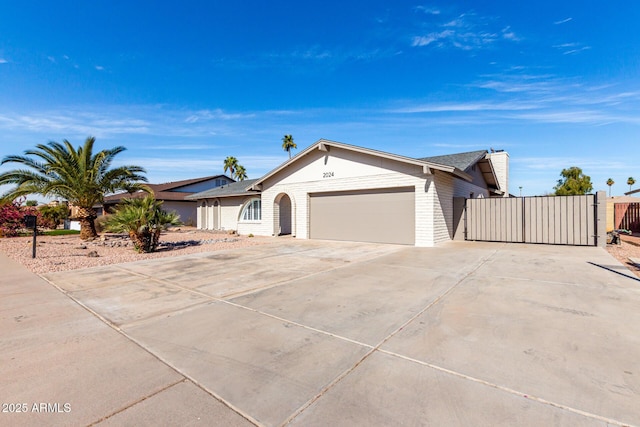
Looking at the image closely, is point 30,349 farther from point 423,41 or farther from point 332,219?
point 423,41

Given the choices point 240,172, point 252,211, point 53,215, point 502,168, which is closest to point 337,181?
point 252,211

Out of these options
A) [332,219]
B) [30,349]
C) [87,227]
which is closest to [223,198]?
[87,227]

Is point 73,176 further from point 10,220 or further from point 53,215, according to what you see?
point 53,215

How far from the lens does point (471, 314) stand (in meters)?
4.48

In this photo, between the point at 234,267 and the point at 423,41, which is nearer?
the point at 234,267

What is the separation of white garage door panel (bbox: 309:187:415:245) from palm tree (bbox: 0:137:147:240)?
10392mm

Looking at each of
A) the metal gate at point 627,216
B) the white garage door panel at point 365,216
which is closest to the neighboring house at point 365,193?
the white garage door panel at point 365,216

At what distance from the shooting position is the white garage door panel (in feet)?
44.2

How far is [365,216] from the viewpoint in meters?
14.7

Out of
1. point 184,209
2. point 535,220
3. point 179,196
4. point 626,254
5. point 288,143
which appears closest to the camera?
point 626,254

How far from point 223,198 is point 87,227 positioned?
9.84m

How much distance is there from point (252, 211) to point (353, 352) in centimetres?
1851

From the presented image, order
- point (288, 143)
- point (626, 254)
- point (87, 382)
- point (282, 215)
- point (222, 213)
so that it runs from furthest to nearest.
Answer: point (288, 143), point (222, 213), point (282, 215), point (626, 254), point (87, 382)

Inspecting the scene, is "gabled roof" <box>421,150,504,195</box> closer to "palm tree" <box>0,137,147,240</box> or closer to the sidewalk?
the sidewalk
